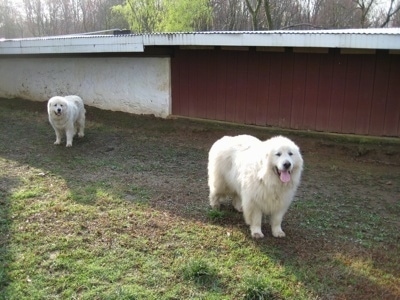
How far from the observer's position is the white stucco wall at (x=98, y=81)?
10.6 metres

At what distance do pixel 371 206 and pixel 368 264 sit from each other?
1.74 meters

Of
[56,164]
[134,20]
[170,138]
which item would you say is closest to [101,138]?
[170,138]

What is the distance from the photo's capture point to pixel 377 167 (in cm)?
708

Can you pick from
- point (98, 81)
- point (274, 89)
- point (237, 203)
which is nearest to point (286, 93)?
point (274, 89)

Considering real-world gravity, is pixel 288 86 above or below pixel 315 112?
above

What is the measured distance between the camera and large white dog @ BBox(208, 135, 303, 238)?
391cm

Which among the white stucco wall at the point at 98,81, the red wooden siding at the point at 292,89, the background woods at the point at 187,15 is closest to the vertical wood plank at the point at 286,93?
the red wooden siding at the point at 292,89

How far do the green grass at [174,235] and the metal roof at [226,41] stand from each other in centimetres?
220

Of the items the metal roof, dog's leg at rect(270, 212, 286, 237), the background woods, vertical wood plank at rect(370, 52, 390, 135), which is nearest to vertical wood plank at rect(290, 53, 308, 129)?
the metal roof

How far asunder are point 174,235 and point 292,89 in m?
5.53

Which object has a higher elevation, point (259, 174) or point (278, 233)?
point (259, 174)

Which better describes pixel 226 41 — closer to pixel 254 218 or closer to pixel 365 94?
pixel 365 94

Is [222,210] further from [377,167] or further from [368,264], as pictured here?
[377,167]

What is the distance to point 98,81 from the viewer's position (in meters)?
11.7
